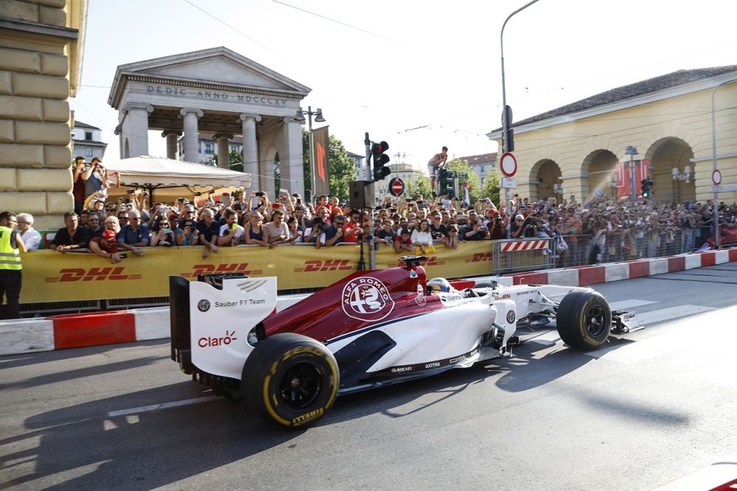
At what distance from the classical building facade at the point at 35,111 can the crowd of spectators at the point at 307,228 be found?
0.81 metres

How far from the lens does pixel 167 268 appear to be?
9.18 metres

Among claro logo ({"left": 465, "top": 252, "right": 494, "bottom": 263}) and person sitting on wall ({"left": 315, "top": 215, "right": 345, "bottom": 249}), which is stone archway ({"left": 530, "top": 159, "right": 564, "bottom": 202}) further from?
person sitting on wall ({"left": 315, "top": 215, "right": 345, "bottom": 249})

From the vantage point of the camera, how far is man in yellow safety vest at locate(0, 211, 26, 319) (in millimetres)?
7691

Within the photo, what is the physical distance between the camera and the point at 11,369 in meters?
6.48

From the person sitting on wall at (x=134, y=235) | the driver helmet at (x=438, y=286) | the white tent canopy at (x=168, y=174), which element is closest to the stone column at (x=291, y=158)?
the white tent canopy at (x=168, y=174)

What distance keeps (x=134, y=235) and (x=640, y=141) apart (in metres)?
33.6

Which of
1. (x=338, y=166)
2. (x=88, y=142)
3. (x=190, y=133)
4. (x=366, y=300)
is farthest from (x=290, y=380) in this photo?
(x=88, y=142)

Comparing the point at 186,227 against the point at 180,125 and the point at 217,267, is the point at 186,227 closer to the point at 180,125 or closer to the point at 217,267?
the point at 217,267

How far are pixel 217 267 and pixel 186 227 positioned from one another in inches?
36.3

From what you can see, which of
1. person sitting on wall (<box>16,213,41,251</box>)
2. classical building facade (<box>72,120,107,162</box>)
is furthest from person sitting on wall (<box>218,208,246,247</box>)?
classical building facade (<box>72,120,107,162</box>)

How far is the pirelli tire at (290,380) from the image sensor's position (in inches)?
161

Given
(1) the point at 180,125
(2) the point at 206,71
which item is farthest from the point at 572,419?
(1) the point at 180,125

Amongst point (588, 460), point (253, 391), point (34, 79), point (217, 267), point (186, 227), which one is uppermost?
point (34, 79)

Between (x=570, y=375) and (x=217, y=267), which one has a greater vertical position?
(x=217, y=267)
